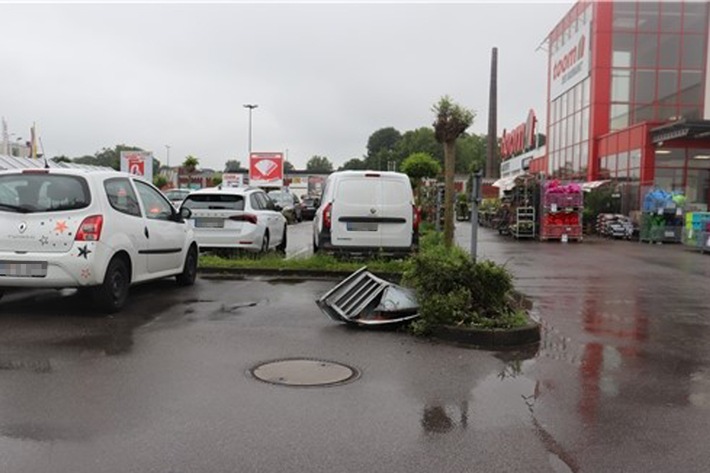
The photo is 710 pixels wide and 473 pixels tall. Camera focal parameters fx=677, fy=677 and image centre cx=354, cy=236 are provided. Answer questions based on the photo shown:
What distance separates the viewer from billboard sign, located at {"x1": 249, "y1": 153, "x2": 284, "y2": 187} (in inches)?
1676

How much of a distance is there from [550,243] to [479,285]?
613 inches

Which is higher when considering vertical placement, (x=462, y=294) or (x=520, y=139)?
(x=520, y=139)

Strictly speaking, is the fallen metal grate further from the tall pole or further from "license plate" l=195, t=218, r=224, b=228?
the tall pole

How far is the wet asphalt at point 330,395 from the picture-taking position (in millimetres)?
4016

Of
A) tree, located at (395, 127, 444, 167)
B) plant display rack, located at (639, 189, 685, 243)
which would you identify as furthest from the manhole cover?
tree, located at (395, 127, 444, 167)

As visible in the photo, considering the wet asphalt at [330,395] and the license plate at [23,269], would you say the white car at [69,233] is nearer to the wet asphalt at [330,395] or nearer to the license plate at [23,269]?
the license plate at [23,269]

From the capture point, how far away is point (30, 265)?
743cm

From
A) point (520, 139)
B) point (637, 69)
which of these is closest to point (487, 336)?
point (637, 69)

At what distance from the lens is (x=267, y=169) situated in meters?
42.8

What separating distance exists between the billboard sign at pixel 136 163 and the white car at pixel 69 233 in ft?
54.9

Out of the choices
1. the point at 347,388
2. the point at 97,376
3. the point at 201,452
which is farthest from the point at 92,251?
the point at 201,452

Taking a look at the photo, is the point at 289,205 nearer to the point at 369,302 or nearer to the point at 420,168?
the point at 420,168

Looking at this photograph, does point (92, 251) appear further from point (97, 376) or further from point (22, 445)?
point (22, 445)

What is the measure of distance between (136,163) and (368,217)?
49.6 feet
